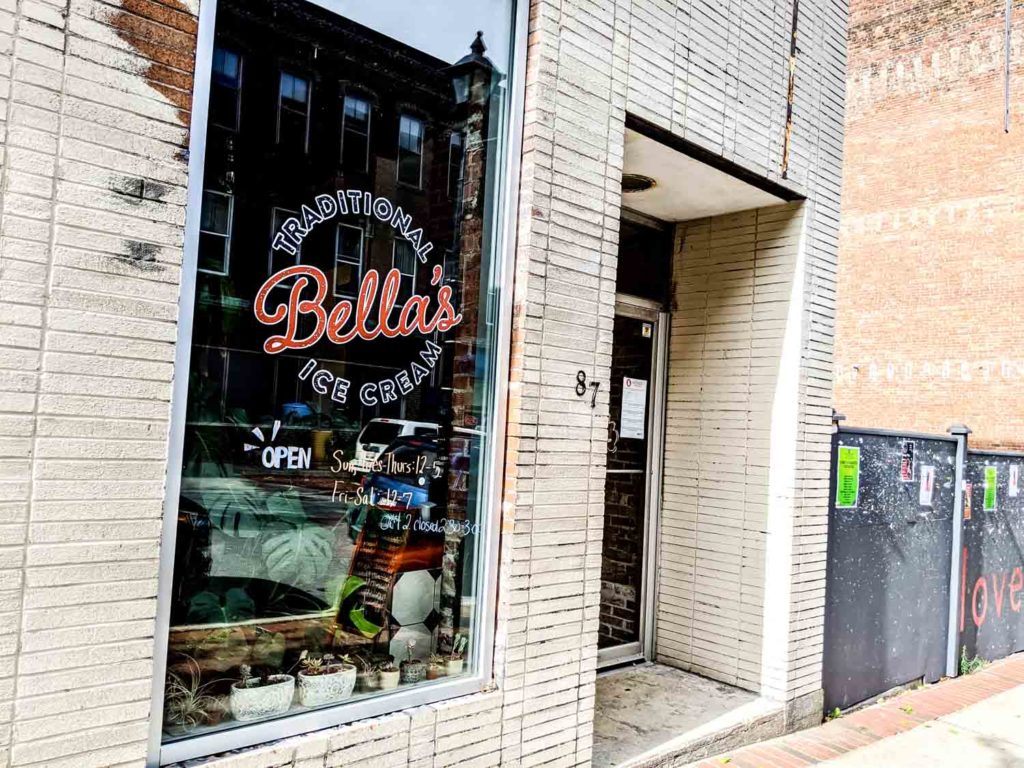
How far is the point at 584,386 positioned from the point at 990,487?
544 centimetres

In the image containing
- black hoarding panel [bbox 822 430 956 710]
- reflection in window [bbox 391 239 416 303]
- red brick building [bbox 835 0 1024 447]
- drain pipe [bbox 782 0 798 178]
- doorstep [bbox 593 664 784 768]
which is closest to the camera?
reflection in window [bbox 391 239 416 303]

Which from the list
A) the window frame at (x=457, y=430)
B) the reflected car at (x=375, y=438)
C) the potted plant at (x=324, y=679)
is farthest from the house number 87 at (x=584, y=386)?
the potted plant at (x=324, y=679)

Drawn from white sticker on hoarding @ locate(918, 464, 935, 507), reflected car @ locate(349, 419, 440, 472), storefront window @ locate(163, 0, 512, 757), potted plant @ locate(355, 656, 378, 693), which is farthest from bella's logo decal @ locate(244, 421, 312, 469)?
white sticker on hoarding @ locate(918, 464, 935, 507)

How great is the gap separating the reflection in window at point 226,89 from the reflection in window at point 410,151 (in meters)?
0.69

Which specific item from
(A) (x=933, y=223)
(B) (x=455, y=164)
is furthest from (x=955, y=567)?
(A) (x=933, y=223)

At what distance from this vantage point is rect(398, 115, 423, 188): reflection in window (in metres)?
3.21

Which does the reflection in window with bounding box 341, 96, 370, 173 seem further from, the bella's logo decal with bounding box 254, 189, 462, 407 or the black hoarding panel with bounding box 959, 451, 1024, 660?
the black hoarding panel with bounding box 959, 451, 1024, 660

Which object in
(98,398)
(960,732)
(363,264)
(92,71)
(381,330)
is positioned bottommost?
(960,732)

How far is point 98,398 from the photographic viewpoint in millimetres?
2271

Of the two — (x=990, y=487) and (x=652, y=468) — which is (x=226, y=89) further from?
(x=990, y=487)

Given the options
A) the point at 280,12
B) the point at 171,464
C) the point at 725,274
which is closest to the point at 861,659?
the point at 725,274

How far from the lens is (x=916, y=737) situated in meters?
5.04

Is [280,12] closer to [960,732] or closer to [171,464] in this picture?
[171,464]

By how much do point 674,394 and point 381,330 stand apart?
3051 millimetres
